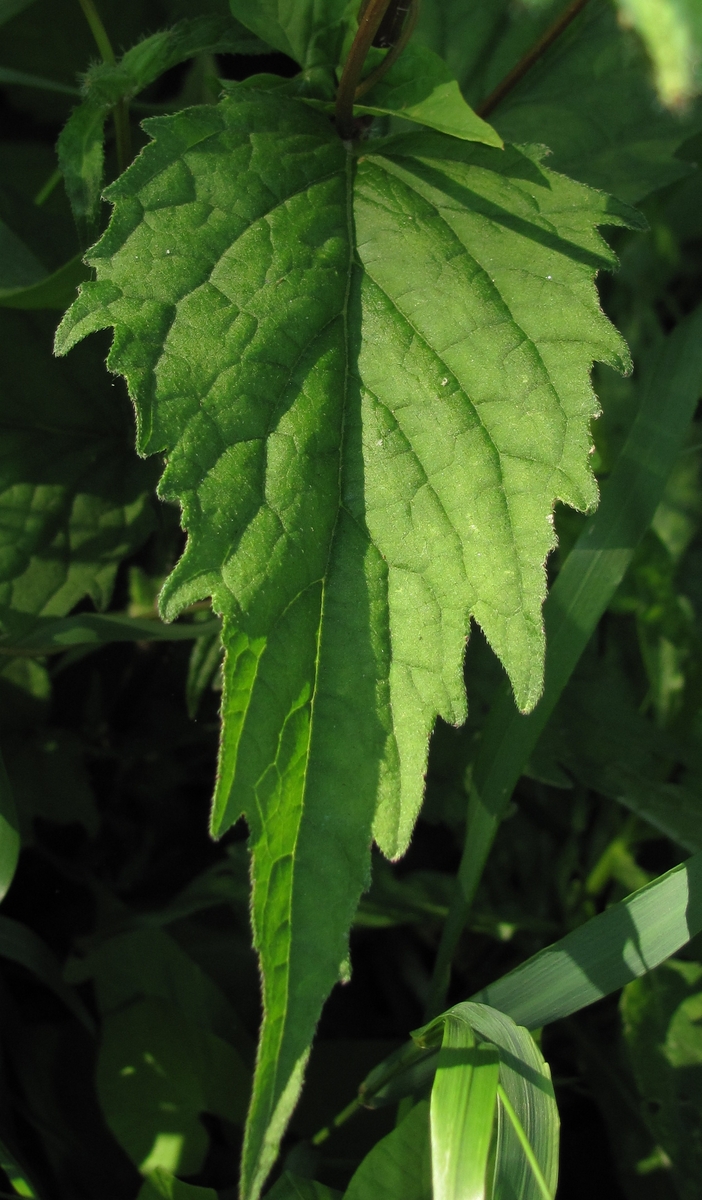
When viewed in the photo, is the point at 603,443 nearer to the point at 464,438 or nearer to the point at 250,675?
the point at 464,438

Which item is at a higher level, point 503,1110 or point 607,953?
point 607,953

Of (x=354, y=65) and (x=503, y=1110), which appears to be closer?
(x=503, y=1110)

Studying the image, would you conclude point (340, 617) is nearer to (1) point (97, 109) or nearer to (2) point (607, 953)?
(2) point (607, 953)

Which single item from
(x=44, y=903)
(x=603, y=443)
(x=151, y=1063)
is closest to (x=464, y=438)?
(x=603, y=443)

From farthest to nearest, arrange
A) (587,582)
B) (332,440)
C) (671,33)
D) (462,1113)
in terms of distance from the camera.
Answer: (587,582) → (332,440) → (462,1113) → (671,33)

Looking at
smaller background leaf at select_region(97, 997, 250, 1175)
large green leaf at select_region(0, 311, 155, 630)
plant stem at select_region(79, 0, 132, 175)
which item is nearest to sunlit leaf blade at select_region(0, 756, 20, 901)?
large green leaf at select_region(0, 311, 155, 630)

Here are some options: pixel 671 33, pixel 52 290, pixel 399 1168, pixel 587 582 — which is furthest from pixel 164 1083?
pixel 671 33

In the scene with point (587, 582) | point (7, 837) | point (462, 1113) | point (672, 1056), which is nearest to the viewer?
point (462, 1113)
